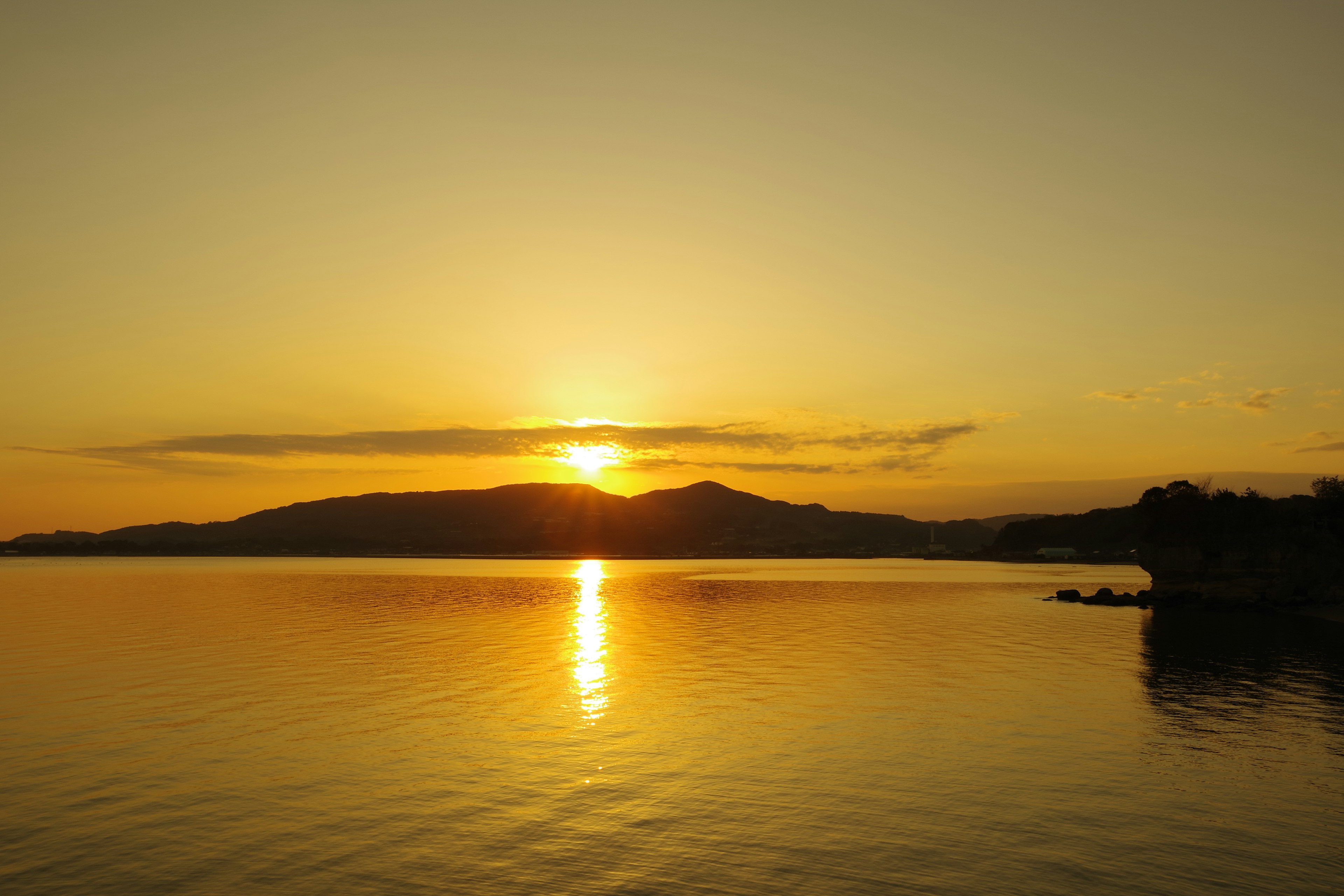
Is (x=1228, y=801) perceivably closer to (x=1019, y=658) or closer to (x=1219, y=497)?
(x=1019, y=658)

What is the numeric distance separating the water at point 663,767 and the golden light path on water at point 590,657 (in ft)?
2.44

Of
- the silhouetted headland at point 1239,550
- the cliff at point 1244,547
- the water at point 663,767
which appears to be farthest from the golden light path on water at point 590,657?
the cliff at point 1244,547

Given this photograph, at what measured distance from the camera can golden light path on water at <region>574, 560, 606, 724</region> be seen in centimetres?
3872

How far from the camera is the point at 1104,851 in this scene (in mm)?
19734

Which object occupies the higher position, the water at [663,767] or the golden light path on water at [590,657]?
the water at [663,767]

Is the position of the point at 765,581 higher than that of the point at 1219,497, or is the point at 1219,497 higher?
the point at 1219,497

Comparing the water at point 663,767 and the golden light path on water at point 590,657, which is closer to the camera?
the water at point 663,767

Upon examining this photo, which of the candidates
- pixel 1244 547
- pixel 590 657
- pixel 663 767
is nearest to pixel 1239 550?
pixel 1244 547

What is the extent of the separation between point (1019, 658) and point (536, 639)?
36.2m

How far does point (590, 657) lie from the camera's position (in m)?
55.2

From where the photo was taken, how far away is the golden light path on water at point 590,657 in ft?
127

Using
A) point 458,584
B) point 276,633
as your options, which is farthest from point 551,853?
point 458,584

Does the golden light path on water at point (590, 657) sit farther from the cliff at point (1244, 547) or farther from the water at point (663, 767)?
the cliff at point (1244, 547)

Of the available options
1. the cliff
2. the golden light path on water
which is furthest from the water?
the cliff
